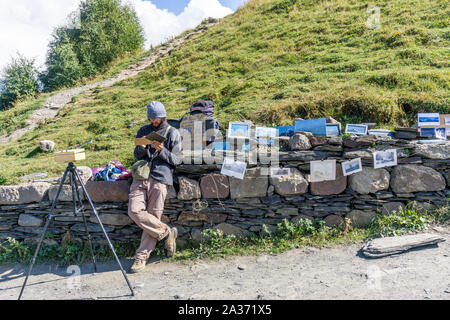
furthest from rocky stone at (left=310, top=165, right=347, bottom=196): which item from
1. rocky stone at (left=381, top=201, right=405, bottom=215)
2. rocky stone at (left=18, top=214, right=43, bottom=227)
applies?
rocky stone at (left=18, top=214, right=43, bottom=227)

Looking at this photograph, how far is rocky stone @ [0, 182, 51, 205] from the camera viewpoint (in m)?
4.86

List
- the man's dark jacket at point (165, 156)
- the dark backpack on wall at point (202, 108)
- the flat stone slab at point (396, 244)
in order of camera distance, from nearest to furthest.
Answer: the flat stone slab at point (396, 244), the man's dark jacket at point (165, 156), the dark backpack on wall at point (202, 108)

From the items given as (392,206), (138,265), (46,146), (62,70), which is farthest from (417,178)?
(62,70)

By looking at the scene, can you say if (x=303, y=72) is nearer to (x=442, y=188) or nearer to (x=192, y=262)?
(x=442, y=188)

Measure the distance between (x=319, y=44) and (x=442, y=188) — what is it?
827cm

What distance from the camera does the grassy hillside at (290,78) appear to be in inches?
267

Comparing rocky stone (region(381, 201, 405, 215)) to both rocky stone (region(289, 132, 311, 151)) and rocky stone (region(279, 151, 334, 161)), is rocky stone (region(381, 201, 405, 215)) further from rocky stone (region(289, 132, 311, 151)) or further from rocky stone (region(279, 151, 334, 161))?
rocky stone (region(289, 132, 311, 151))

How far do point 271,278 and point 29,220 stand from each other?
3.73m

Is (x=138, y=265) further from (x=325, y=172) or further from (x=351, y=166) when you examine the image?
(x=351, y=166)

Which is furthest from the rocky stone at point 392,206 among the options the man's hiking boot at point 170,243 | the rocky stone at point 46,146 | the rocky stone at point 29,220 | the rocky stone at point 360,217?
the rocky stone at point 46,146

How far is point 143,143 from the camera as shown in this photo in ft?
13.8

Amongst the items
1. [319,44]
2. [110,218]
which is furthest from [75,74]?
[110,218]

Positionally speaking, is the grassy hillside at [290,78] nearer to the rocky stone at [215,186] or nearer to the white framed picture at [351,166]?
the white framed picture at [351,166]

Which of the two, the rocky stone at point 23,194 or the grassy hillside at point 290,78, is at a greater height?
the grassy hillside at point 290,78
